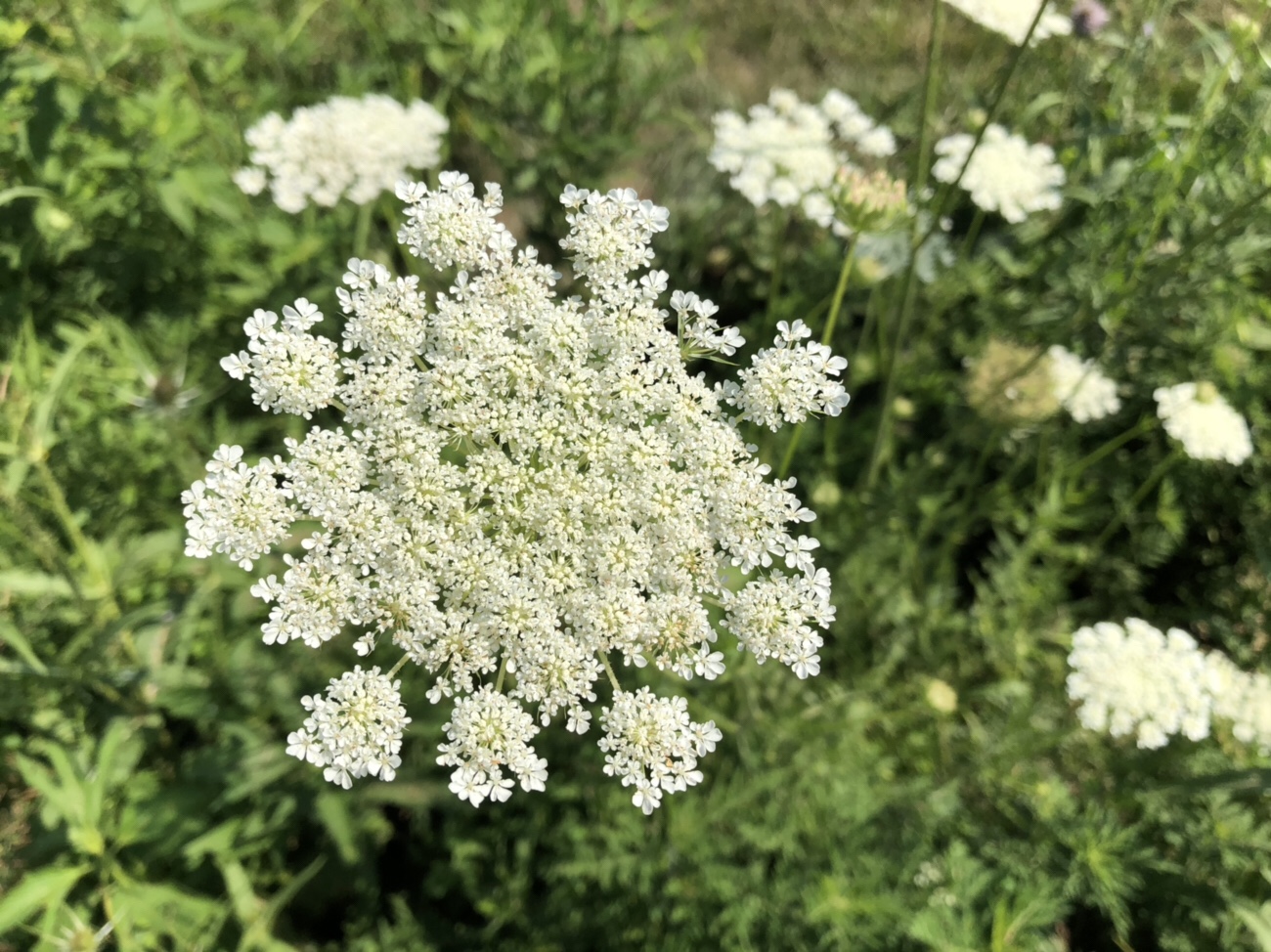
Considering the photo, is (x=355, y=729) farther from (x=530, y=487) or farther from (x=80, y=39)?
(x=80, y=39)

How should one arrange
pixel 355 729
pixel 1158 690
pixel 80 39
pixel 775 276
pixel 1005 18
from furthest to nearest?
pixel 775 276
pixel 1005 18
pixel 1158 690
pixel 80 39
pixel 355 729

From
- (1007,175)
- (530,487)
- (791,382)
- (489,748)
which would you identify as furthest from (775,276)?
(489,748)

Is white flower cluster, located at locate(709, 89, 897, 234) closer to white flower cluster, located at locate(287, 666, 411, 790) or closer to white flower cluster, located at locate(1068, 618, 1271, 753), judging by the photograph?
white flower cluster, located at locate(1068, 618, 1271, 753)

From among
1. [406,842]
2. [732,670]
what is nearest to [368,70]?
[732,670]

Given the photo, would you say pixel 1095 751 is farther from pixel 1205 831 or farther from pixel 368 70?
pixel 368 70

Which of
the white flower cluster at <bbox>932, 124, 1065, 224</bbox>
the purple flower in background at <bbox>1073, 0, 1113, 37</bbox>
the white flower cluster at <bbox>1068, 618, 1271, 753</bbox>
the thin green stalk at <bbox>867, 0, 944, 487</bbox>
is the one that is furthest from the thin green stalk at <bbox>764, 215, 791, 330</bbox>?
the white flower cluster at <bbox>1068, 618, 1271, 753</bbox>
